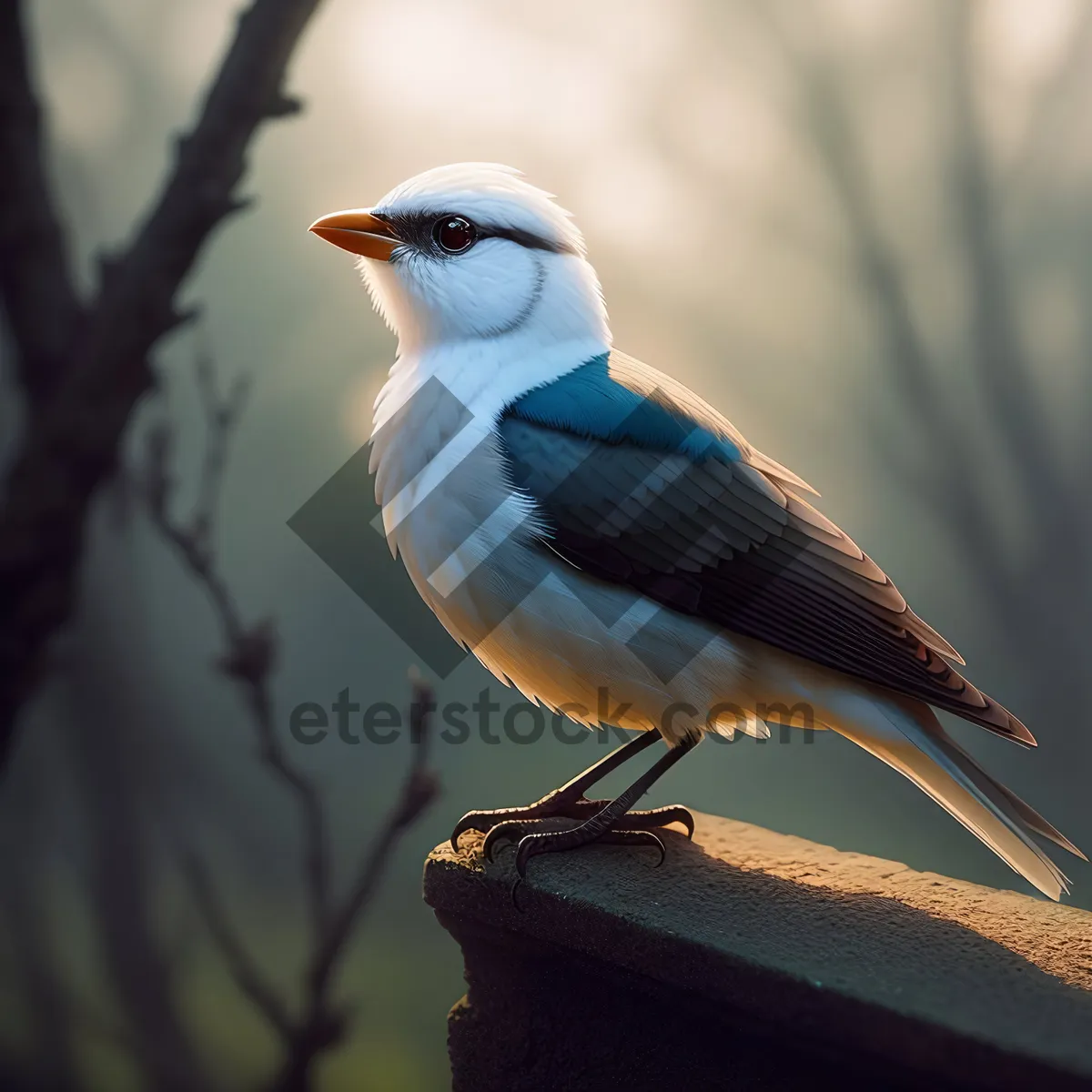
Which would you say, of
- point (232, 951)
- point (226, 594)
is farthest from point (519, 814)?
point (232, 951)

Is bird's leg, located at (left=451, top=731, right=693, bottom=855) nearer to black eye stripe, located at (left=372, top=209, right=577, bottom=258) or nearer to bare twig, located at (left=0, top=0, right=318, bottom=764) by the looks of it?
black eye stripe, located at (left=372, top=209, right=577, bottom=258)

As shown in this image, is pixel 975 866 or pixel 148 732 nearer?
pixel 975 866

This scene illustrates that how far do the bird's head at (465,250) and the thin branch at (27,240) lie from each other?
1050 millimetres

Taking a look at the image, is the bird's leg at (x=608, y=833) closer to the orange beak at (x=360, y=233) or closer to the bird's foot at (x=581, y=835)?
the bird's foot at (x=581, y=835)

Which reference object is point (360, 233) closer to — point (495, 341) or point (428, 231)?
point (428, 231)

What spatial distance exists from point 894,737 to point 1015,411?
1.69 m

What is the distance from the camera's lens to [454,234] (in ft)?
5.64

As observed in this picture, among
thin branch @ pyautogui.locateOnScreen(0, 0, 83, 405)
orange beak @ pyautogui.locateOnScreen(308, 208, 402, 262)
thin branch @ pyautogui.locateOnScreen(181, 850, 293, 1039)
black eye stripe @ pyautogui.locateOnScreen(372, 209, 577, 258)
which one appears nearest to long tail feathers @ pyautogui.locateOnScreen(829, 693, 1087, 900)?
black eye stripe @ pyautogui.locateOnScreen(372, 209, 577, 258)

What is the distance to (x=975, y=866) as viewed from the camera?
2.80m

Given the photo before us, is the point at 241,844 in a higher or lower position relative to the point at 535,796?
lower

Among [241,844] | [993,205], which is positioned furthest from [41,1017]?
[993,205]

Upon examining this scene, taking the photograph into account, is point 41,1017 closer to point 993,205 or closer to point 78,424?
point 78,424

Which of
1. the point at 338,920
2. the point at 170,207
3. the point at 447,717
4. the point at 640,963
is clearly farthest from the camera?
the point at 447,717

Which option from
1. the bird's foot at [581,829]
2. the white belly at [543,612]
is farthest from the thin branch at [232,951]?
the white belly at [543,612]
